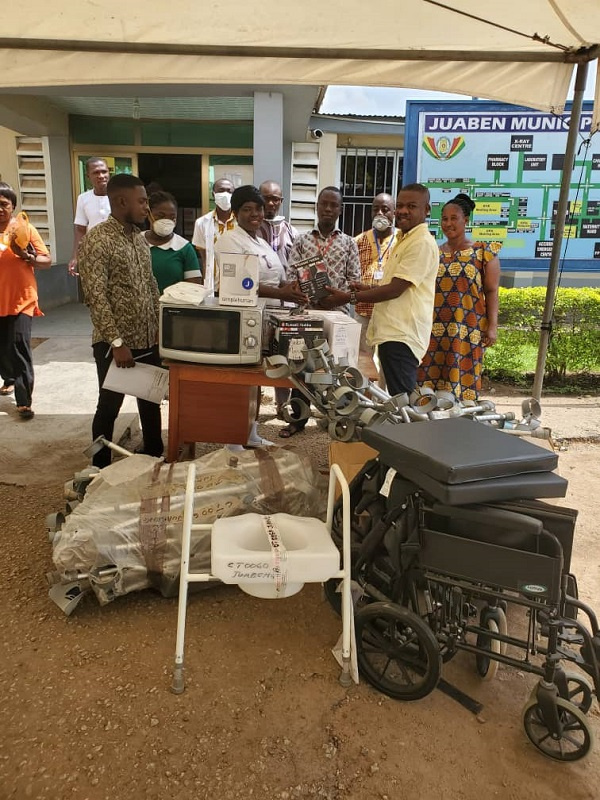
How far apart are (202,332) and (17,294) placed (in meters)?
2.40

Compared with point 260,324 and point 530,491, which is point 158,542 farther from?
point 530,491

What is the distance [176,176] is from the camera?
11.4m

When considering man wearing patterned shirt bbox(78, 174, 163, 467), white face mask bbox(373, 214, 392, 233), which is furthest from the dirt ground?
white face mask bbox(373, 214, 392, 233)

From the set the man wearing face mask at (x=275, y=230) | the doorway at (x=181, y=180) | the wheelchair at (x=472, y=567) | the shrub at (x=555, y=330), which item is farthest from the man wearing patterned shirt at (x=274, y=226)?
the doorway at (x=181, y=180)

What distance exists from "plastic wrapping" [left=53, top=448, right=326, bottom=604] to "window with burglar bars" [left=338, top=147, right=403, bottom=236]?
7.89 metres

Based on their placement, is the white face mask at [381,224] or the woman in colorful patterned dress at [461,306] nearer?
the woman in colorful patterned dress at [461,306]

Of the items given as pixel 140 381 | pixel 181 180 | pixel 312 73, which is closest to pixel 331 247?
pixel 312 73

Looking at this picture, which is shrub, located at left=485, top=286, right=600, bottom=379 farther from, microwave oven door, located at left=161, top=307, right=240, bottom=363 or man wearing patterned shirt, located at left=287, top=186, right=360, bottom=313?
microwave oven door, located at left=161, top=307, right=240, bottom=363

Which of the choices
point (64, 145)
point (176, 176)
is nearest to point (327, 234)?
point (64, 145)

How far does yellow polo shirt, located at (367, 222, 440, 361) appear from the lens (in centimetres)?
329

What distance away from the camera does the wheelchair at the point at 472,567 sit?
175cm

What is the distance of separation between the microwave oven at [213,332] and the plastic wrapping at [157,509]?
0.53 metres

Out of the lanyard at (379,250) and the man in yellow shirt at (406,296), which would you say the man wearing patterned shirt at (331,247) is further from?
the man in yellow shirt at (406,296)

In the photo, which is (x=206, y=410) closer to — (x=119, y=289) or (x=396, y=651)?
(x=119, y=289)
